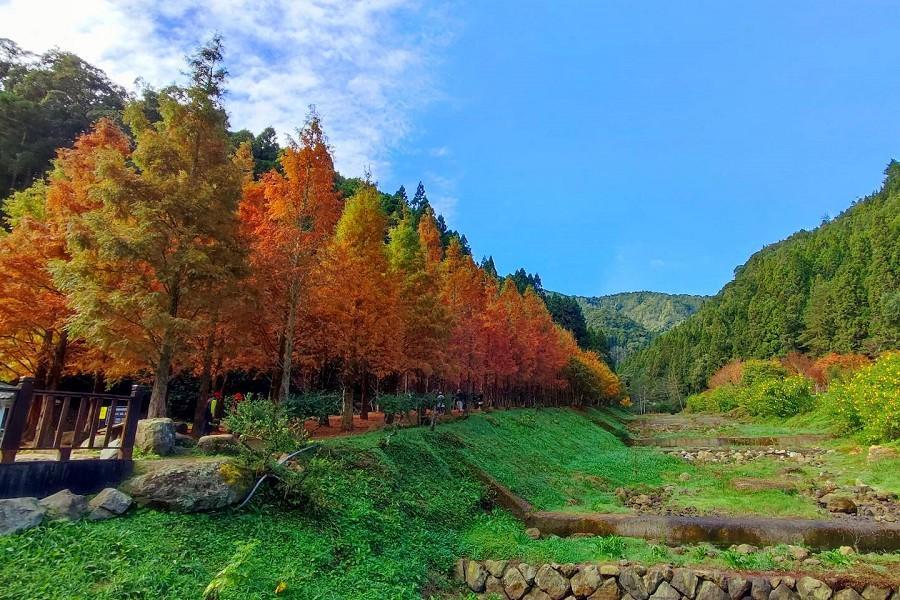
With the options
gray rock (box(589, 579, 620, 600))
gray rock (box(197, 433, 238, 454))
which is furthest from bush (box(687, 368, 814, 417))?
gray rock (box(197, 433, 238, 454))

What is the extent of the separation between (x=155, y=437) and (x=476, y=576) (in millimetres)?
7476

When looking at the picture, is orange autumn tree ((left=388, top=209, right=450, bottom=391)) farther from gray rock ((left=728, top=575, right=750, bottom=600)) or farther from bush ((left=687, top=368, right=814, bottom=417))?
bush ((left=687, top=368, right=814, bottom=417))

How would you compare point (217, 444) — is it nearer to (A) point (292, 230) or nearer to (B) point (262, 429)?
(B) point (262, 429)

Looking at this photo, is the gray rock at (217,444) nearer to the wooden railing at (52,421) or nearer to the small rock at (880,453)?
the wooden railing at (52,421)

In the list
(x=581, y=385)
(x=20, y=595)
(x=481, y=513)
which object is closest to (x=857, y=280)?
(x=581, y=385)

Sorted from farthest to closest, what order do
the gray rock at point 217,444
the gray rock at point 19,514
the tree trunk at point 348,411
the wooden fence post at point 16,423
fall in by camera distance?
the tree trunk at point 348,411 < the gray rock at point 217,444 < the wooden fence post at point 16,423 < the gray rock at point 19,514

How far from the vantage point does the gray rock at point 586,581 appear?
9969mm

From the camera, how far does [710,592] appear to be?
9.52 metres

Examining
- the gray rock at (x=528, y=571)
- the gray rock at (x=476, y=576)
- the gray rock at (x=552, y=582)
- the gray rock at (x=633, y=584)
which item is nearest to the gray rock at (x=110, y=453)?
the gray rock at (x=476, y=576)

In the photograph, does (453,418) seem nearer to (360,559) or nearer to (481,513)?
(481,513)

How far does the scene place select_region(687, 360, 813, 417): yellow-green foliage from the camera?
47.9 meters

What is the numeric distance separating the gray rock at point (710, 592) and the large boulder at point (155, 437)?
11280 mm

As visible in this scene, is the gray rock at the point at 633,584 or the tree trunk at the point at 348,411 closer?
the gray rock at the point at 633,584

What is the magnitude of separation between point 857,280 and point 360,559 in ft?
257
